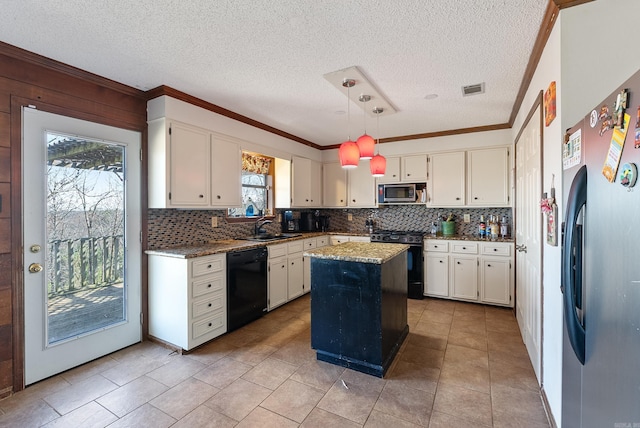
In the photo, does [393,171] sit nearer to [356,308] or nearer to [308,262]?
[308,262]

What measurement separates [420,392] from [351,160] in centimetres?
180

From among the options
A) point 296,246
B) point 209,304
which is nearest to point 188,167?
point 209,304

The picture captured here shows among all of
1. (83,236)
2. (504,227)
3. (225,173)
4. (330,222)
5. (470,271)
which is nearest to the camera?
(83,236)

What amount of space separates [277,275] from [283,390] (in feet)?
5.78

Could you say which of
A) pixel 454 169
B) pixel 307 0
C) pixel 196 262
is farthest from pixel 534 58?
pixel 196 262

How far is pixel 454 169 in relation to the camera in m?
4.28

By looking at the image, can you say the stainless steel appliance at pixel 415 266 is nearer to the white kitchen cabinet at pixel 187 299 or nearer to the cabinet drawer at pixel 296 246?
the cabinet drawer at pixel 296 246

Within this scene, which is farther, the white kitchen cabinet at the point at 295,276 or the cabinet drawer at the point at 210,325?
the white kitchen cabinet at the point at 295,276

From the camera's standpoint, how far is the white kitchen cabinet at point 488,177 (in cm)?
401

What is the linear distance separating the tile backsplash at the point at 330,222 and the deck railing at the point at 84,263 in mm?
326

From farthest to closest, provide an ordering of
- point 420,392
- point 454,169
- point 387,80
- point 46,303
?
point 454,169 → point 387,80 → point 46,303 → point 420,392

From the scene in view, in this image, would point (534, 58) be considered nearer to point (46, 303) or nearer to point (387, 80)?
point (387, 80)

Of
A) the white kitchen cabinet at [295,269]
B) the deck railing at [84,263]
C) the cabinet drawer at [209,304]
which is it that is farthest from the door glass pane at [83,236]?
the white kitchen cabinet at [295,269]

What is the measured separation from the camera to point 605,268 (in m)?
0.94
